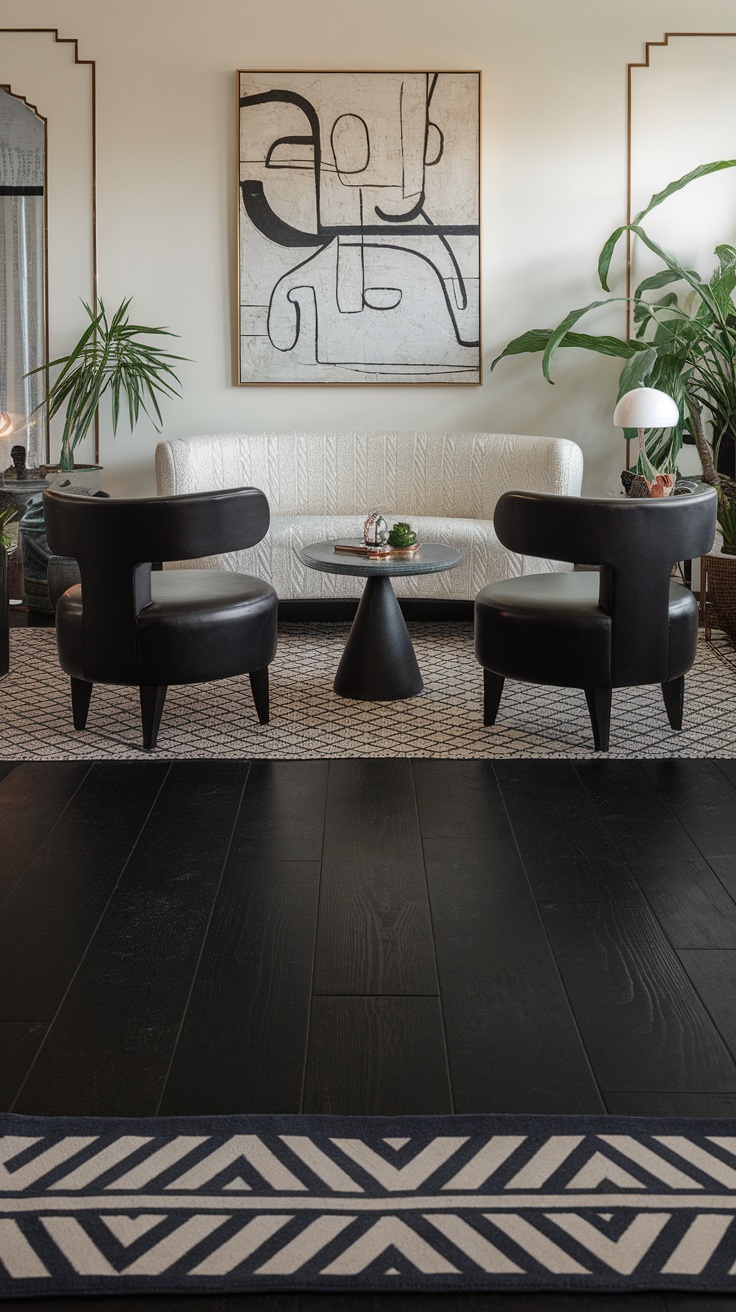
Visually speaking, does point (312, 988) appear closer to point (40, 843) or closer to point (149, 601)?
point (40, 843)

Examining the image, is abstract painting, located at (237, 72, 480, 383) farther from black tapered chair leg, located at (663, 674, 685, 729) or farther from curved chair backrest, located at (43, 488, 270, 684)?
black tapered chair leg, located at (663, 674, 685, 729)

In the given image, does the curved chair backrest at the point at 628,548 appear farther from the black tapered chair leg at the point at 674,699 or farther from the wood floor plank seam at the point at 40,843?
the wood floor plank seam at the point at 40,843

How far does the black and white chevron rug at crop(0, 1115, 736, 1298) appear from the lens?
1494 mm

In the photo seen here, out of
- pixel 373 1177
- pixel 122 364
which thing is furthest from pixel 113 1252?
pixel 122 364

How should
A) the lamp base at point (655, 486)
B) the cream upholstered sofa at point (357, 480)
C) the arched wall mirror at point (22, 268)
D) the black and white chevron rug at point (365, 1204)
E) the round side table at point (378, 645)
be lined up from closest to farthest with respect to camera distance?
the black and white chevron rug at point (365, 1204), the round side table at point (378, 645), the lamp base at point (655, 486), the cream upholstered sofa at point (357, 480), the arched wall mirror at point (22, 268)

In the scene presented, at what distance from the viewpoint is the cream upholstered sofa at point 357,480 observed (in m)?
5.20

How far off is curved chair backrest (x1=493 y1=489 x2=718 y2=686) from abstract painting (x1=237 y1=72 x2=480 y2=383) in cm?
252

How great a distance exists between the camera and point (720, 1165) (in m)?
1.69

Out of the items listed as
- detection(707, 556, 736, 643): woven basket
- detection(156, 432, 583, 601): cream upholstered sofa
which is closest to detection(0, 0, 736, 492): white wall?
detection(156, 432, 583, 601): cream upholstered sofa

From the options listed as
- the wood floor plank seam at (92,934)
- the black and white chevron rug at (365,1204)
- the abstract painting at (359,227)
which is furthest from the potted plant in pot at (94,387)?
the black and white chevron rug at (365,1204)

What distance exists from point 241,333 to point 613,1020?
4.53 m

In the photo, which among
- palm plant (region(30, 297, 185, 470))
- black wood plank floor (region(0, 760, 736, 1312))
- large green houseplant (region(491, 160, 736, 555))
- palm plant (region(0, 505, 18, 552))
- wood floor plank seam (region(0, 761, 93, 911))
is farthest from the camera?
palm plant (region(30, 297, 185, 470))

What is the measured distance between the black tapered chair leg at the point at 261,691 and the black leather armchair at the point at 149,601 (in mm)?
39

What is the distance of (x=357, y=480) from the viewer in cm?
573
